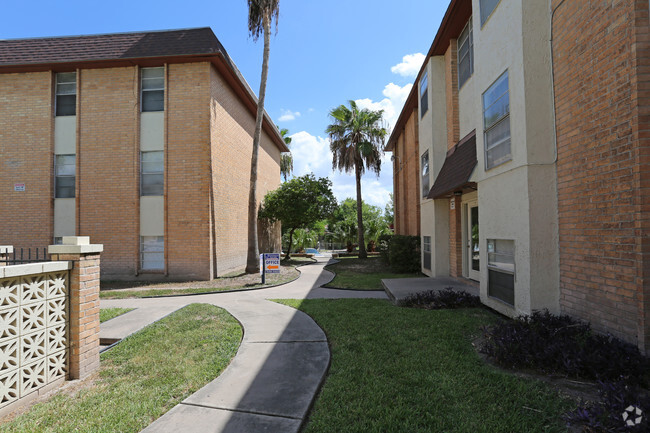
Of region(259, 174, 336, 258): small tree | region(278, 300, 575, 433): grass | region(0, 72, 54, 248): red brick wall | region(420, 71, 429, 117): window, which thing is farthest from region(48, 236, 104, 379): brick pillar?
region(259, 174, 336, 258): small tree

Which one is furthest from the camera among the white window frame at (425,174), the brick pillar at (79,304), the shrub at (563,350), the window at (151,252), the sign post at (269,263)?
the window at (151,252)

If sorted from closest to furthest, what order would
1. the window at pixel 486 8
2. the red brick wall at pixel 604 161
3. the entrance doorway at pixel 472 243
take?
the red brick wall at pixel 604 161, the window at pixel 486 8, the entrance doorway at pixel 472 243

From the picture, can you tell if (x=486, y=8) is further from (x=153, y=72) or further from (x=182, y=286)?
(x=153, y=72)

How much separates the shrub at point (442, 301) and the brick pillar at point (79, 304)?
5.64 m

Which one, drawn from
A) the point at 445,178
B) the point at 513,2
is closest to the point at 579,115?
the point at 513,2

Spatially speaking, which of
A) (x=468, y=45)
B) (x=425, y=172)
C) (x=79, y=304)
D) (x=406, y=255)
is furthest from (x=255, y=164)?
(x=79, y=304)

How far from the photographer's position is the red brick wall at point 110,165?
40.1 feet

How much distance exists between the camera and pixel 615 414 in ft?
7.71

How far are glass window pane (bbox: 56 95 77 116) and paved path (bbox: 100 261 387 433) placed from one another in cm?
1020

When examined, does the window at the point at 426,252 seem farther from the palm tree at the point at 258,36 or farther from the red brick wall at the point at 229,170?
the red brick wall at the point at 229,170

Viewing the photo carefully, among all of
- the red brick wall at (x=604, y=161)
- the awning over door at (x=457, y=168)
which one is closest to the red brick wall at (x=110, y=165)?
the awning over door at (x=457, y=168)

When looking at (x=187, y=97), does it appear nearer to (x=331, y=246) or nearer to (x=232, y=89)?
(x=232, y=89)

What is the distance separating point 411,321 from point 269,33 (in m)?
12.3

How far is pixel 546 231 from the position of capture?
16.2ft
